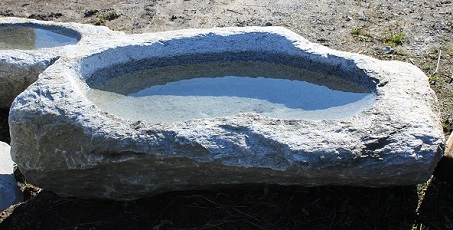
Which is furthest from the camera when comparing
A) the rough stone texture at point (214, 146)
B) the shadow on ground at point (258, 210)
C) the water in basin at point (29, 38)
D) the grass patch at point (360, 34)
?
the grass patch at point (360, 34)

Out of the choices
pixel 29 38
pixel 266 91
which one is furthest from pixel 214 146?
pixel 29 38

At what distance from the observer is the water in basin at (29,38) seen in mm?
4426

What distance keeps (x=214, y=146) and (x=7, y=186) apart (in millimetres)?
1415

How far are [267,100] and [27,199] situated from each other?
59.2 inches

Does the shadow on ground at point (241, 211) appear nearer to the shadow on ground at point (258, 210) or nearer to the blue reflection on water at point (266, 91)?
the shadow on ground at point (258, 210)

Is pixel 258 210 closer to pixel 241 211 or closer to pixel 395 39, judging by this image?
pixel 241 211

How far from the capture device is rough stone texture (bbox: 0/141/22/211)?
3125 mm

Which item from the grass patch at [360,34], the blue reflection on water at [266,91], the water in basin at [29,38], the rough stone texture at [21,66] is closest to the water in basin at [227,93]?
the blue reflection on water at [266,91]

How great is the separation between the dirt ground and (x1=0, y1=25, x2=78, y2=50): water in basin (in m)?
0.67

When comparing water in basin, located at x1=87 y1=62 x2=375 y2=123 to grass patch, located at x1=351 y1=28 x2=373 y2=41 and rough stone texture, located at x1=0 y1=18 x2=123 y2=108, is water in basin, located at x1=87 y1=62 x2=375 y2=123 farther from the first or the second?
grass patch, located at x1=351 y1=28 x2=373 y2=41

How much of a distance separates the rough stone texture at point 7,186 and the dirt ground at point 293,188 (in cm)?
7

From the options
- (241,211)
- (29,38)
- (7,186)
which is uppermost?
(29,38)

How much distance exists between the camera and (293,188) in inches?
119

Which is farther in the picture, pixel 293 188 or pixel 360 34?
pixel 360 34
